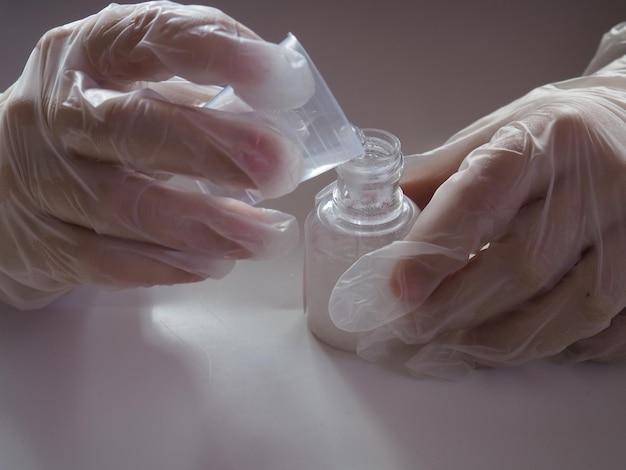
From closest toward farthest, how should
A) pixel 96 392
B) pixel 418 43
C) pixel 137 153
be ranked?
pixel 137 153
pixel 96 392
pixel 418 43

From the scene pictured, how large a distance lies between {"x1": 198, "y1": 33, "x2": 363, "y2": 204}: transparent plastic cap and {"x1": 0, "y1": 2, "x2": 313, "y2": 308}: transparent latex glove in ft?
0.13

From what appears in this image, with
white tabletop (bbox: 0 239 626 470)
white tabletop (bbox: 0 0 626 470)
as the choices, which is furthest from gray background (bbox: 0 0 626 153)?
white tabletop (bbox: 0 239 626 470)

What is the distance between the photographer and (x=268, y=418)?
824 mm

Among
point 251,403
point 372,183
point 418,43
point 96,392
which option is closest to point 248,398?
point 251,403

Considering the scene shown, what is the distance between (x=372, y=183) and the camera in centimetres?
85

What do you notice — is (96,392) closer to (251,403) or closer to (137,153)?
(251,403)

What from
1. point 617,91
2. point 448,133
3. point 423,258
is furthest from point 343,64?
point 423,258

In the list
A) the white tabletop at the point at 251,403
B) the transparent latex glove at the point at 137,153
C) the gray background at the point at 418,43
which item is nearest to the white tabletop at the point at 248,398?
the white tabletop at the point at 251,403

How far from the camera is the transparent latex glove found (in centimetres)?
72

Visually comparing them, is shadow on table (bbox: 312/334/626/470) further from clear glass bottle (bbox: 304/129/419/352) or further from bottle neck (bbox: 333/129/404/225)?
bottle neck (bbox: 333/129/404/225)

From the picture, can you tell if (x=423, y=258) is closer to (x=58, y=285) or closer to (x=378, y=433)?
(x=378, y=433)

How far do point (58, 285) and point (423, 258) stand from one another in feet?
1.65

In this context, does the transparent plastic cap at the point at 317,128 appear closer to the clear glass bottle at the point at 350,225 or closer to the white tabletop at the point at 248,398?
the clear glass bottle at the point at 350,225

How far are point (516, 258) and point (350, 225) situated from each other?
21 cm
